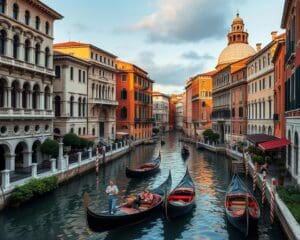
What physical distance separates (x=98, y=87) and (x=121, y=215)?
3202cm

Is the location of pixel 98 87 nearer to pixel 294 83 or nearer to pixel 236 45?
pixel 294 83

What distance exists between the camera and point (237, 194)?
59.8 ft

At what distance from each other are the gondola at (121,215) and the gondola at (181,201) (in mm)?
728

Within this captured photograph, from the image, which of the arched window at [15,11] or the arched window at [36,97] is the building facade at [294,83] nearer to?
the arched window at [15,11]

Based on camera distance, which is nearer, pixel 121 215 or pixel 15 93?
pixel 121 215

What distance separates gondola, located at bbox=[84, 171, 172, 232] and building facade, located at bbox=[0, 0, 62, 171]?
11.2 m

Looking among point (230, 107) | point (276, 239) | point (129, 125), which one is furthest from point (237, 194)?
point (129, 125)

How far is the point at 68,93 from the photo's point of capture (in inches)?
1468

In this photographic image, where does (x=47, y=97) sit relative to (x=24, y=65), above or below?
below

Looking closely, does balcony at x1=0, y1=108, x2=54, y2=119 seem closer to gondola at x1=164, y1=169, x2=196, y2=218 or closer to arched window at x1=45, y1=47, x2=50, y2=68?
arched window at x1=45, y1=47, x2=50, y2=68

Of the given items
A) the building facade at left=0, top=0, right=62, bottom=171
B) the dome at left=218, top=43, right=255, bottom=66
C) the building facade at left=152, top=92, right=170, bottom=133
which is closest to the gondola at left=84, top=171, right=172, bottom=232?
the building facade at left=0, top=0, right=62, bottom=171

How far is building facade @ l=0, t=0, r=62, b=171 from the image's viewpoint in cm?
2398

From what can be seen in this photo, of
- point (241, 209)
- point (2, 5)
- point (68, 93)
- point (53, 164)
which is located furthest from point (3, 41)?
point (241, 209)

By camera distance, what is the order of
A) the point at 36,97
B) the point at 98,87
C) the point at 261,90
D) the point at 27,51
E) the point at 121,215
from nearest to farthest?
the point at 121,215 → the point at 27,51 → the point at 36,97 → the point at 261,90 → the point at 98,87
